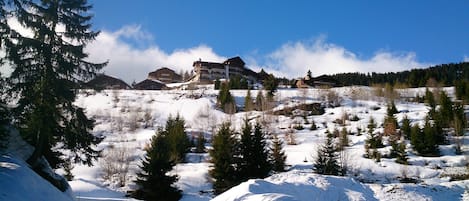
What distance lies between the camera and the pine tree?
52.3ft

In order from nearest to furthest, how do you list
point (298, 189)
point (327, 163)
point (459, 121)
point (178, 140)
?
point (298, 189) → point (327, 163) → point (178, 140) → point (459, 121)

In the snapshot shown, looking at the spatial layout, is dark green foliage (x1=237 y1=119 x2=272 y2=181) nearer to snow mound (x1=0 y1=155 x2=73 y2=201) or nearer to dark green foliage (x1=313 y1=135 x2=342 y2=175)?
dark green foliage (x1=313 y1=135 x2=342 y2=175)

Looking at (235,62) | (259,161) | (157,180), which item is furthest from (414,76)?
(157,180)

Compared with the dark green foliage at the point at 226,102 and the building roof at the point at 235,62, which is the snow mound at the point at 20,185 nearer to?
the dark green foliage at the point at 226,102

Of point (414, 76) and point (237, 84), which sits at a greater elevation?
point (414, 76)

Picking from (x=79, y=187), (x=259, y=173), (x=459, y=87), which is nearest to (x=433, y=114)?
(x=459, y=87)

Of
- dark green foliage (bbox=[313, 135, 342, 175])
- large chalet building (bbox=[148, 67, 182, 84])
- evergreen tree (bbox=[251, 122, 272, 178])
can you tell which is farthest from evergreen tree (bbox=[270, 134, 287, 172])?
large chalet building (bbox=[148, 67, 182, 84])

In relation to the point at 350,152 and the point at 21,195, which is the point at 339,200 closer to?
the point at 21,195

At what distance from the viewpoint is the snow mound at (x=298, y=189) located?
11030 millimetres

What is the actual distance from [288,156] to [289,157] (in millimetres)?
→ 379

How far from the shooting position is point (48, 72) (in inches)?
648

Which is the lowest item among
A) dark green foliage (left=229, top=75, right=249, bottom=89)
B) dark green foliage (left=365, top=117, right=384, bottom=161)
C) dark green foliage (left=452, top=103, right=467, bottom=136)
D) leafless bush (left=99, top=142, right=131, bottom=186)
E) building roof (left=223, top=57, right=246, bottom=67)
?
leafless bush (left=99, top=142, right=131, bottom=186)

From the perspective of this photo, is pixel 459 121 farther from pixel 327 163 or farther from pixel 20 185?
pixel 20 185

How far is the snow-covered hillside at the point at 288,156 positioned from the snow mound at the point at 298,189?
0.03 m
